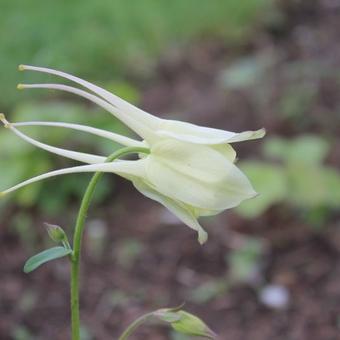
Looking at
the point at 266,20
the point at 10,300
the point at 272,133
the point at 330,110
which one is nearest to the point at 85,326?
the point at 10,300

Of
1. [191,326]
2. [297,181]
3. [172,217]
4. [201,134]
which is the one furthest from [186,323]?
[172,217]

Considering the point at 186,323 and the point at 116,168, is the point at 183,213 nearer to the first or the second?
the point at 116,168

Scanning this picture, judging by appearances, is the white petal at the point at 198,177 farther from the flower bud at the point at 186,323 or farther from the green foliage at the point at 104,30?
the green foliage at the point at 104,30

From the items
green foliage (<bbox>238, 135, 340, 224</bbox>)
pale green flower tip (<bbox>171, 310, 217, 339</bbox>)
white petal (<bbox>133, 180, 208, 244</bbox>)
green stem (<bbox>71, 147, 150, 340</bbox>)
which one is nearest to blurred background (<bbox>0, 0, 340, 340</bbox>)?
green foliage (<bbox>238, 135, 340, 224</bbox>)

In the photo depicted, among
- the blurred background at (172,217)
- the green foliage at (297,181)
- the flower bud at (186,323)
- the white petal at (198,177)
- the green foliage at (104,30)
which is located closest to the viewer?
the white petal at (198,177)

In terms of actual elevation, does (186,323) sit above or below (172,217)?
above

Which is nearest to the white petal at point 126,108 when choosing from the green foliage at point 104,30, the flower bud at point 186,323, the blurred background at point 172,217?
the flower bud at point 186,323

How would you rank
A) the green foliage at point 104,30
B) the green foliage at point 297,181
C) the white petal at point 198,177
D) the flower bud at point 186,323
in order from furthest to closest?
the green foliage at point 104,30, the green foliage at point 297,181, the flower bud at point 186,323, the white petal at point 198,177
